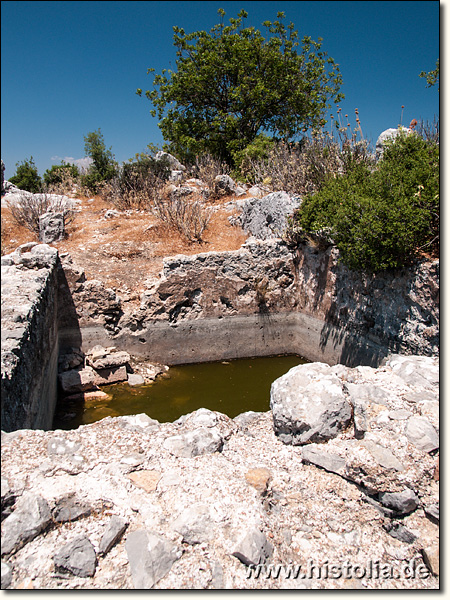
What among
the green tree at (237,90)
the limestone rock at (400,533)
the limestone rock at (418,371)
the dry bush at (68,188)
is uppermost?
the green tree at (237,90)

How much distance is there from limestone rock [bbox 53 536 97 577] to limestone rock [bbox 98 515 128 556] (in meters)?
0.06

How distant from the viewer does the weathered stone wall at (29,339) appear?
3.27 metres

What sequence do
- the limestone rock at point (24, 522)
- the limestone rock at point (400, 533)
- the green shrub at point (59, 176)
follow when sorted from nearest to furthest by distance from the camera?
the limestone rock at point (24, 522) < the limestone rock at point (400, 533) < the green shrub at point (59, 176)

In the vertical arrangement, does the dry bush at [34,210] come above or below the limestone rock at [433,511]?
above

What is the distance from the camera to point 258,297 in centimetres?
825

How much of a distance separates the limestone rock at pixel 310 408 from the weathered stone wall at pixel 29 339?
2.28 meters

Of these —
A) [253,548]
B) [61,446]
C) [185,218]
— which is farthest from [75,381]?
[185,218]

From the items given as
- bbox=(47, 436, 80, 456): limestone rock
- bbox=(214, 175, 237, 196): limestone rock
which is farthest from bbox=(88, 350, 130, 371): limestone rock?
bbox=(214, 175, 237, 196): limestone rock

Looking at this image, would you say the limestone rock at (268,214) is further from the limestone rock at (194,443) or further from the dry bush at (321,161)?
the limestone rock at (194,443)

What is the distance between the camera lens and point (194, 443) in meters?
3.06

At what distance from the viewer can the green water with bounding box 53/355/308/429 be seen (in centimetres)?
603

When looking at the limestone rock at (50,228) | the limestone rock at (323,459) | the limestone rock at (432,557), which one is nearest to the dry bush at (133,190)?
the limestone rock at (50,228)

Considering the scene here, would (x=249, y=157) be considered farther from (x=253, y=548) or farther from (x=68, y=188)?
(x=253, y=548)

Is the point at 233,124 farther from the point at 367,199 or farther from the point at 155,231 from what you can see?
the point at 367,199
